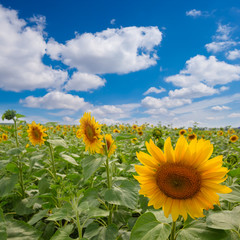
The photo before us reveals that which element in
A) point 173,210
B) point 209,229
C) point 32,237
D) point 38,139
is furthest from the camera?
point 38,139

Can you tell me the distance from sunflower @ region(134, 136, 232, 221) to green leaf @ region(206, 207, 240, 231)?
71 mm

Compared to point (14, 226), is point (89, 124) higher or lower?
higher

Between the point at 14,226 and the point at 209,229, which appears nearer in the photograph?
the point at 209,229

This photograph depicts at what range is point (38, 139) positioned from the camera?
11.3 ft

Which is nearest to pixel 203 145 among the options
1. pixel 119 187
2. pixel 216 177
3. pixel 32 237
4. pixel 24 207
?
pixel 216 177

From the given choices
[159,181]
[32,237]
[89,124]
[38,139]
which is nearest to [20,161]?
[38,139]

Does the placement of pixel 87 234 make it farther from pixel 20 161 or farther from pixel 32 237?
pixel 20 161

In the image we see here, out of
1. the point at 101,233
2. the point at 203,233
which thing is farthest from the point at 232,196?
the point at 101,233

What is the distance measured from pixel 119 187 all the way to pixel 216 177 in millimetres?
1002

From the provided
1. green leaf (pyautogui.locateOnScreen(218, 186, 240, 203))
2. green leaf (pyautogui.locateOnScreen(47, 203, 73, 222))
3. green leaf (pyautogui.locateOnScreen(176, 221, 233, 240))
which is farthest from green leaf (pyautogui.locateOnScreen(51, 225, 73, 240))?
green leaf (pyautogui.locateOnScreen(218, 186, 240, 203))

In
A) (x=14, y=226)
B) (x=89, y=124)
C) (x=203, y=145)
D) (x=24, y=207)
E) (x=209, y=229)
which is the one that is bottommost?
(x=24, y=207)

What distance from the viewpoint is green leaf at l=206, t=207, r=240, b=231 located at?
1077mm

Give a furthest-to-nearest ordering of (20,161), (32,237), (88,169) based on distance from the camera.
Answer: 1. (20,161)
2. (88,169)
3. (32,237)

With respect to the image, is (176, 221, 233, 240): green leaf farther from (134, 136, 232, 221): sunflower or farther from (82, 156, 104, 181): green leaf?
(82, 156, 104, 181): green leaf
